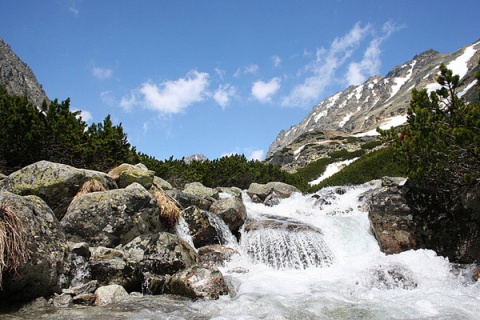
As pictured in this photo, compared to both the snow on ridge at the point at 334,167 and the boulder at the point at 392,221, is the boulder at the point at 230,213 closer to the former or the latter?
the boulder at the point at 392,221

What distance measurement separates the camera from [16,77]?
302 feet

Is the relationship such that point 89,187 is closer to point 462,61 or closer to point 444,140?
point 444,140

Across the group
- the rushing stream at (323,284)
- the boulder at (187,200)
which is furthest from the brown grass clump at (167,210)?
the rushing stream at (323,284)

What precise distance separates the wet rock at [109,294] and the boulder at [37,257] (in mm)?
878

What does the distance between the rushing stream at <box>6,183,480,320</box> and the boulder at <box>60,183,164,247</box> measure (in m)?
3.51

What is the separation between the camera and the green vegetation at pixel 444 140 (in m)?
9.11

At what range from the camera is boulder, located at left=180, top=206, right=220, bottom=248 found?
47.1 ft

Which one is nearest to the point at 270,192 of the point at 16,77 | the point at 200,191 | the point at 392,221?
the point at 200,191

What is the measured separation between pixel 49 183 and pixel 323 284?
9.99 metres

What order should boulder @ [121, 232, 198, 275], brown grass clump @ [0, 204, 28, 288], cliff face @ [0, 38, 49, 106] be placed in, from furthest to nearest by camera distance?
cliff face @ [0, 38, 49, 106]
boulder @ [121, 232, 198, 275]
brown grass clump @ [0, 204, 28, 288]

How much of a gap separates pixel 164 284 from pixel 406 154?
9.01 m

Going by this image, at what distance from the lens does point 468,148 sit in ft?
29.5

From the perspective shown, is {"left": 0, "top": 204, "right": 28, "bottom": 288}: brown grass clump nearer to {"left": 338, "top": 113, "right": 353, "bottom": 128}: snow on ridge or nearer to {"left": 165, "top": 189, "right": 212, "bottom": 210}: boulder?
{"left": 165, "top": 189, "right": 212, "bottom": 210}: boulder

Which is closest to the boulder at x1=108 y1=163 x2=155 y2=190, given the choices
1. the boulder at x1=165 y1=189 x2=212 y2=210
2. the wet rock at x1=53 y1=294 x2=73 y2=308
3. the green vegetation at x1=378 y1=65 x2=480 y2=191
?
the boulder at x1=165 y1=189 x2=212 y2=210
